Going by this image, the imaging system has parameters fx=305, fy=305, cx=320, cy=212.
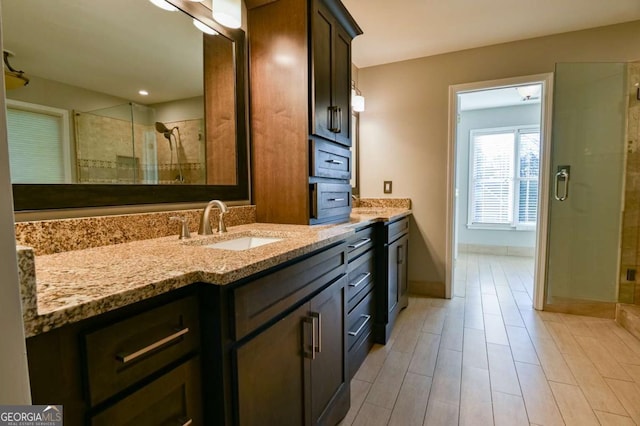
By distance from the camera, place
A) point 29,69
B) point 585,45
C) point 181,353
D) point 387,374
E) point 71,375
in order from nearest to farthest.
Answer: point 71,375
point 181,353
point 29,69
point 387,374
point 585,45

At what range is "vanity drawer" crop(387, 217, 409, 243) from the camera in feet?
7.11

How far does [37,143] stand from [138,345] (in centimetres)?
75

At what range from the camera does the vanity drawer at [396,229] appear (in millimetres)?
2168

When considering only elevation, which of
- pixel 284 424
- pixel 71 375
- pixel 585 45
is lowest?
pixel 284 424

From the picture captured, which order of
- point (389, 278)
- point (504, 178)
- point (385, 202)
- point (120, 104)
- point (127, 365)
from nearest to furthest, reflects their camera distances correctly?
point (127, 365) < point (120, 104) < point (389, 278) < point (385, 202) < point (504, 178)

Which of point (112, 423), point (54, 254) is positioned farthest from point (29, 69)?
point (112, 423)

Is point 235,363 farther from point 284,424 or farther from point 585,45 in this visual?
point 585,45

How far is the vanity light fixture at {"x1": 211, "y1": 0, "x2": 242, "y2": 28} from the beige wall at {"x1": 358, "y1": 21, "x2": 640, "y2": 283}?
1.95 metres

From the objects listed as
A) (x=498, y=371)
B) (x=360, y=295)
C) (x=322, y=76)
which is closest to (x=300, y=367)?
(x=360, y=295)

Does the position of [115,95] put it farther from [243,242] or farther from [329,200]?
[329,200]

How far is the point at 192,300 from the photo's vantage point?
744 millimetres

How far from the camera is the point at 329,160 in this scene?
1.89 meters

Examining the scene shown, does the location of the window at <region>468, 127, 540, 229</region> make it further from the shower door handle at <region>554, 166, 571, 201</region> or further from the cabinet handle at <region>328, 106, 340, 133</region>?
the cabinet handle at <region>328, 106, 340, 133</region>

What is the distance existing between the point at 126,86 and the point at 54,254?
2.20 feet
